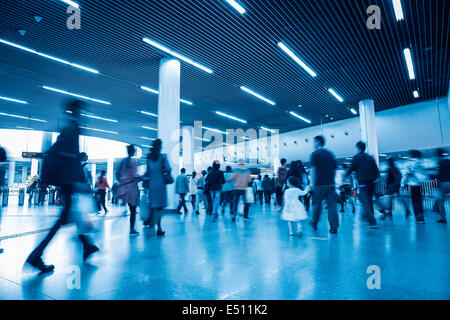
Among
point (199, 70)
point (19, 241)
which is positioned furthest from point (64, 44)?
point (19, 241)

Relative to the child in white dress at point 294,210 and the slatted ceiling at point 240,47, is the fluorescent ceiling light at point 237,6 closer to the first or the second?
the slatted ceiling at point 240,47

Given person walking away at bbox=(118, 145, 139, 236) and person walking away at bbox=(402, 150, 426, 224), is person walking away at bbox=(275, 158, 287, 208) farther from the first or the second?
person walking away at bbox=(118, 145, 139, 236)

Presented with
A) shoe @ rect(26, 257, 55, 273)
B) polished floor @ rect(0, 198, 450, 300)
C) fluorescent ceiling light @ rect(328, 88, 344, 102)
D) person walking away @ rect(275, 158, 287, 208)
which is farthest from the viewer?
fluorescent ceiling light @ rect(328, 88, 344, 102)

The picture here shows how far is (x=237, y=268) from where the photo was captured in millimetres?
2502

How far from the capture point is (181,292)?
1.91 meters

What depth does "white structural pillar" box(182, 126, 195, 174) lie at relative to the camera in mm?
16061

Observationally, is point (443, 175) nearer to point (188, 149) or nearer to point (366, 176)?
point (366, 176)

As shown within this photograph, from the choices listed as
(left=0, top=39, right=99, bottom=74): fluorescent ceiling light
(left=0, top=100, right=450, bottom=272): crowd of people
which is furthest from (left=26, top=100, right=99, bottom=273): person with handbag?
(left=0, top=39, right=99, bottom=74): fluorescent ceiling light

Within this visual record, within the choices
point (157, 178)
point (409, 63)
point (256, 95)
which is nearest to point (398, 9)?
point (409, 63)

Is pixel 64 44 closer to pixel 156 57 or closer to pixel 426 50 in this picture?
pixel 156 57

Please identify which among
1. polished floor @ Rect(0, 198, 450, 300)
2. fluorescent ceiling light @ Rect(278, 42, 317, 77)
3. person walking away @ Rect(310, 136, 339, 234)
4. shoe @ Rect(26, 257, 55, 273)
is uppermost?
fluorescent ceiling light @ Rect(278, 42, 317, 77)

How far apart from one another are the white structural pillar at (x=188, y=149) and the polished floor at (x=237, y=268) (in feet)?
39.3

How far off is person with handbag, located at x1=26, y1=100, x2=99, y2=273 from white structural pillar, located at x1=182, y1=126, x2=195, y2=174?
13.1 metres

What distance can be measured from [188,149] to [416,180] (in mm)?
12981
